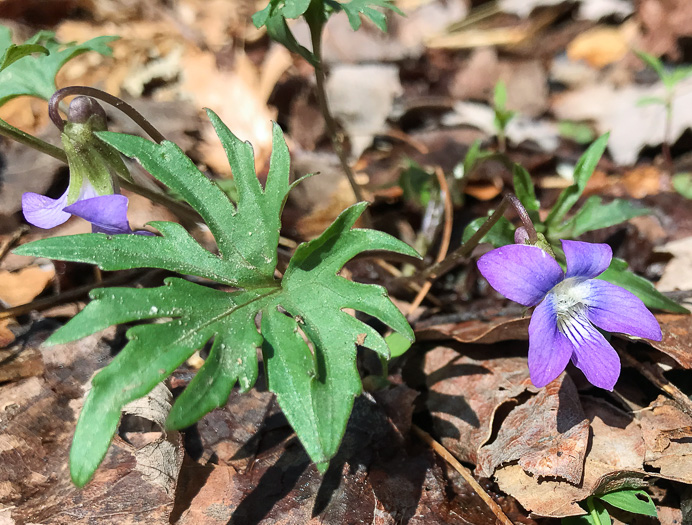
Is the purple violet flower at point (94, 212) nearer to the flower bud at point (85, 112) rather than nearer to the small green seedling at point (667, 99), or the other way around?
the flower bud at point (85, 112)

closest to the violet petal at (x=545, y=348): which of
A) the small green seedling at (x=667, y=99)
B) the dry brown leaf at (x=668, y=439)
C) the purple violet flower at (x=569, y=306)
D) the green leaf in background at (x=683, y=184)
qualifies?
the purple violet flower at (x=569, y=306)

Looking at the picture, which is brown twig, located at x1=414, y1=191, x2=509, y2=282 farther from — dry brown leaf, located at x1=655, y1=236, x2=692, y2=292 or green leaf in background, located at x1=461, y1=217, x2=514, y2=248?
dry brown leaf, located at x1=655, y1=236, x2=692, y2=292

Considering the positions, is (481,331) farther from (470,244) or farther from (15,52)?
(15,52)

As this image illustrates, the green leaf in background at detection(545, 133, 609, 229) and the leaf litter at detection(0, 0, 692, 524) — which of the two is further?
the green leaf in background at detection(545, 133, 609, 229)

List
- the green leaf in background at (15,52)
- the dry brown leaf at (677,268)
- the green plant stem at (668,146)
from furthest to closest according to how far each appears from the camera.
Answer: the green plant stem at (668,146) → the dry brown leaf at (677,268) → the green leaf in background at (15,52)

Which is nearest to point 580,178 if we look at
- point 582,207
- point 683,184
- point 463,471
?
point 582,207

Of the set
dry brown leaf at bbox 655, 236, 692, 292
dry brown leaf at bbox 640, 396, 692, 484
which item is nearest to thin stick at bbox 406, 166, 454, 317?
dry brown leaf at bbox 655, 236, 692, 292

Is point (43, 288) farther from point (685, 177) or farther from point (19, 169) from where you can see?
point (685, 177)
